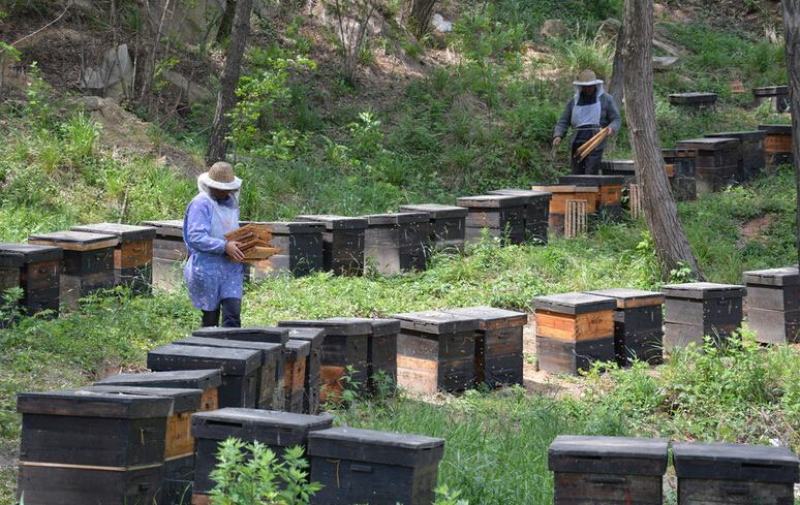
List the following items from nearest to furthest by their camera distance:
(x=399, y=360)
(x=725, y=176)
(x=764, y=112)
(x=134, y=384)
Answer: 1. (x=134, y=384)
2. (x=399, y=360)
3. (x=725, y=176)
4. (x=764, y=112)

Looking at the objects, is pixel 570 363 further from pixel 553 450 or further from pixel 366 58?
pixel 366 58

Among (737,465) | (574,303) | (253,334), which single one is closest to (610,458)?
(737,465)

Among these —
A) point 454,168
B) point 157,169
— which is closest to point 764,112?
point 454,168

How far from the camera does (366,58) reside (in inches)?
856

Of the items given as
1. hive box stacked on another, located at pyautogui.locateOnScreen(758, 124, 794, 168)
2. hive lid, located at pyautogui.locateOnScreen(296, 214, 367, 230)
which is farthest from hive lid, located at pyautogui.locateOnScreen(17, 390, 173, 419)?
hive box stacked on another, located at pyautogui.locateOnScreen(758, 124, 794, 168)

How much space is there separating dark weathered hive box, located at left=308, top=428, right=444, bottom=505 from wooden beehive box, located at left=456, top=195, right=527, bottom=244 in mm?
9375

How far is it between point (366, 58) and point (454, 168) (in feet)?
12.5

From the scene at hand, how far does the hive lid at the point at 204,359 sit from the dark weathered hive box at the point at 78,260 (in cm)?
454

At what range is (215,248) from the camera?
367 inches

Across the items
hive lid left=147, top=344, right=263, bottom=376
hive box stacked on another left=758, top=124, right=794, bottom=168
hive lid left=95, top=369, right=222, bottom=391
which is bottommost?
hive lid left=95, top=369, right=222, bottom=391

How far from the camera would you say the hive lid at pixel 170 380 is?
20.9 ft

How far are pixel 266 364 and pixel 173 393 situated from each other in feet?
5.11

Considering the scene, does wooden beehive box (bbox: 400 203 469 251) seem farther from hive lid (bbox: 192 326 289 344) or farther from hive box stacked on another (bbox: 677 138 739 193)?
hive lid (bbox: 192 326 289 344)

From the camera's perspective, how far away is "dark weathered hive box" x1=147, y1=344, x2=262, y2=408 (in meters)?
7.02
